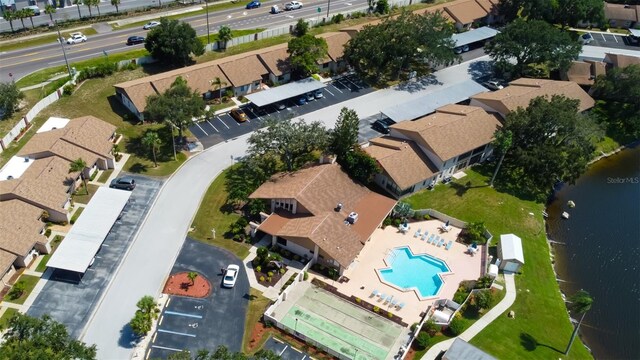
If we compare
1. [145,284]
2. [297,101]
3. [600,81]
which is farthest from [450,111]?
[145,284]

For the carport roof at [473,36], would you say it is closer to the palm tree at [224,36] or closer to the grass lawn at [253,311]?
the palm tree at [224,36]

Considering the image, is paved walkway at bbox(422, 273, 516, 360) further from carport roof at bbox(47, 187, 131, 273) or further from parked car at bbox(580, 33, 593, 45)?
parked car at bbox(580, 33, 593, 45)

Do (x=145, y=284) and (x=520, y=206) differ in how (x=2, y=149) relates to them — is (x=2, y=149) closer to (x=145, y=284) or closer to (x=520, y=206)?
(x=145, y=284)

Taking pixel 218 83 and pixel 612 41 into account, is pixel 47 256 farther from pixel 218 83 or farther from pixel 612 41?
pixel 612 41

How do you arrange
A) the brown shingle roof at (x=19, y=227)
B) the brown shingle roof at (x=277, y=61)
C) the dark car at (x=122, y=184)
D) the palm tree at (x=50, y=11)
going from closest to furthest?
the brown shingle roof at (x=19, y=227), the dark car at (x=122, y=184), the brown shingle roof at (x=277, y=61), the palm tree at (x=50, y=11)

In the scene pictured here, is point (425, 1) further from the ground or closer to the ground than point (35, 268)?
further from the ground

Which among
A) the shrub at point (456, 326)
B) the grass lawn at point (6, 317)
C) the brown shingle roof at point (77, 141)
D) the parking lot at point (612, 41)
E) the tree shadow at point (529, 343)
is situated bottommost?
the tree shadow at point (529, 343)

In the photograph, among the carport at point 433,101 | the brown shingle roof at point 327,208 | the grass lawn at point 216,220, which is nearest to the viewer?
the brown shingle roof at point 327,208

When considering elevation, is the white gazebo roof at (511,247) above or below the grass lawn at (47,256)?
below

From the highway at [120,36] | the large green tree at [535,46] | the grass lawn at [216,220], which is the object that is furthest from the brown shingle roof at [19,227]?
the large green tree at [535,46]
